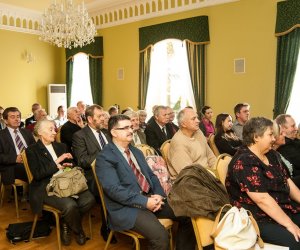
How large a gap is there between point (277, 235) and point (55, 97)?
27.4 feet

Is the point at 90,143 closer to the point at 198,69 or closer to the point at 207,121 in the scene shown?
the point at 207,121

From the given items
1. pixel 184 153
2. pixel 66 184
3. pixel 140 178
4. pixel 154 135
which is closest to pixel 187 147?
pixel 184 153

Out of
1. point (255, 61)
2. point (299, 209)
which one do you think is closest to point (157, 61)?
point (255, 61)

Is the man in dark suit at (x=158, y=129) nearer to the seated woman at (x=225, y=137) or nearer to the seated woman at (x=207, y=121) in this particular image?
the seated woman at (x=225, y=137)

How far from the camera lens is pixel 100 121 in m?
3.92

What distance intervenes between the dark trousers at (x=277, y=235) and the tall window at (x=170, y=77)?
4.99 m

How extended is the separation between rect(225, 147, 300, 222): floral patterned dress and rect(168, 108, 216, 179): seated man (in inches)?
32.4

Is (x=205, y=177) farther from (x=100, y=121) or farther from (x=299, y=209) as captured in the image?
(x=100, y=121)

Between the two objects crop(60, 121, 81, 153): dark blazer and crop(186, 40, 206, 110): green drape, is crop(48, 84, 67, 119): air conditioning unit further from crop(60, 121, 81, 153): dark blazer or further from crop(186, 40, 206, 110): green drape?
crop(60, 121, 81, 153): dark blazer

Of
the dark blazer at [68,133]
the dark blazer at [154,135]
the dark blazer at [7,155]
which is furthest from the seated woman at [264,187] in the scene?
the dark blazer at [68,133]

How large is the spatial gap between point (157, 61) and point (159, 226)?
577cm

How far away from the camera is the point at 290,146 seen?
337 cm

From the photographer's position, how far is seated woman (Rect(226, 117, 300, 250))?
2232mm

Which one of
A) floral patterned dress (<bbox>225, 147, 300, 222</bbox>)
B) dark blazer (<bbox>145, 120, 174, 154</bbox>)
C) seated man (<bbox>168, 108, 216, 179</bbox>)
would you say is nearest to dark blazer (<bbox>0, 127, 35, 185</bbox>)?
dark blazer (<bbox>145, 120, 174, 154</bbox>)
